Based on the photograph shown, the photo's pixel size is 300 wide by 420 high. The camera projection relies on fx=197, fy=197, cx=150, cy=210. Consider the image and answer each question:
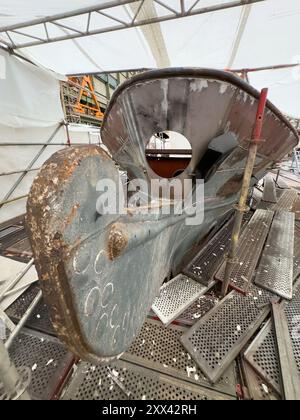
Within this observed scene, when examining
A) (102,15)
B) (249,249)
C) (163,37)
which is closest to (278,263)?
(249,249)

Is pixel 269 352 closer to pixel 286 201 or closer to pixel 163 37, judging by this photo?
pixel 286 201

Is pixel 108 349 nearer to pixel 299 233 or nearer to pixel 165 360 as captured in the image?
pixel 165 360

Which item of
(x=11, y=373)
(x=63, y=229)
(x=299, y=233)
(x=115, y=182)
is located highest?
(x=115, y=182)

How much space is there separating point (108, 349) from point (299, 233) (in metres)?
3.59

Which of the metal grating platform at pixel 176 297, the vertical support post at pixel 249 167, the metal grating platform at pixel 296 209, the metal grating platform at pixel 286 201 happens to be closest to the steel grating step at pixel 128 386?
the metal grating platform at pixel 176 297

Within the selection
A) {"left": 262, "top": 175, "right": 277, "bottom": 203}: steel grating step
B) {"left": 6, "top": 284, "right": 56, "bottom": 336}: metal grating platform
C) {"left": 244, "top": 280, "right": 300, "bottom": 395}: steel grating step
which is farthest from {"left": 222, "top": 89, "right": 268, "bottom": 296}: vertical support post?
{"left": 262, "top": 175, "right": 277, "bottom": 203}: steel grating step

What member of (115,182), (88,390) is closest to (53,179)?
(115,182)

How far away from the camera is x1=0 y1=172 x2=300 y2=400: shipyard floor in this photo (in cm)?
126

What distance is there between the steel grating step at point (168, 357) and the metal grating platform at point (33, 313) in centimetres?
74

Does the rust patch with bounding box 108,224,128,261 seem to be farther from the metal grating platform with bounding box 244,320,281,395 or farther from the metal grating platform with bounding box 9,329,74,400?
the metal grating platform with bounding box 244,320,281,395

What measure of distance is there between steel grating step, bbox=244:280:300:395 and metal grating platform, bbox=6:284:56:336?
1.56 m

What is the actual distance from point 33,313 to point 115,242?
1.65 metres

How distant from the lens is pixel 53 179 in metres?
0.54

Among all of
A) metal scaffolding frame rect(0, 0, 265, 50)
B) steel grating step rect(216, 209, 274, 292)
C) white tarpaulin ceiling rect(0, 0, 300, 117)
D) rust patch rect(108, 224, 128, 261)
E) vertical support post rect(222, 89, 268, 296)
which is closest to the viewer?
rust patch rect(108, 224, 128, 261)
